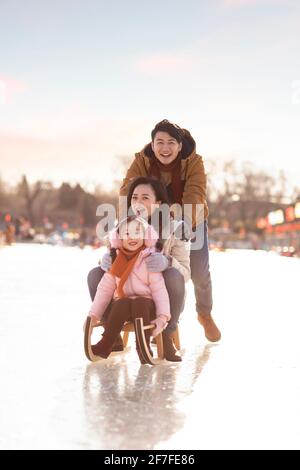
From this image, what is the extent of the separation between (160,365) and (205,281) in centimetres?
99

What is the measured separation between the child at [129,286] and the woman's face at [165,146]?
0.64m

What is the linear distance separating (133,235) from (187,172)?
80cm

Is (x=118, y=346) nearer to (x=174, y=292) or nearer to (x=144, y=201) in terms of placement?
(x=174, y=292)

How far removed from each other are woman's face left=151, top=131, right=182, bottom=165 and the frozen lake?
1279mm

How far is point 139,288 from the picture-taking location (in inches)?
164

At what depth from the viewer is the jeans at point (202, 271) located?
5018 mm

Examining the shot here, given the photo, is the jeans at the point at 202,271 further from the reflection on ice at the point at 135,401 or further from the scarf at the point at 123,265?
the scarf at the point at 123,265

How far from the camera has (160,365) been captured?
14.0ft

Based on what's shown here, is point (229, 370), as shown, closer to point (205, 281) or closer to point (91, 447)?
point (205, 281)

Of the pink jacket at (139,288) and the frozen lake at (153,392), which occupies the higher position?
the pink jacket at (139,288)

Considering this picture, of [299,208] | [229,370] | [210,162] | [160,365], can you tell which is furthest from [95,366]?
[210,162]

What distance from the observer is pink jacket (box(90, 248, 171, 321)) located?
13.6ft

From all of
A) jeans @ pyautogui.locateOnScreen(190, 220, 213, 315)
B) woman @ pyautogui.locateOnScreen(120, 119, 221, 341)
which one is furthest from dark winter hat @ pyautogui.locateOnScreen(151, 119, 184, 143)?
jeans @ pyautogui.locateOnScreen(190, 220, 213, 315)

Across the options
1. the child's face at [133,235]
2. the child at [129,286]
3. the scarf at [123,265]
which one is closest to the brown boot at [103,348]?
the child at [129,286]
